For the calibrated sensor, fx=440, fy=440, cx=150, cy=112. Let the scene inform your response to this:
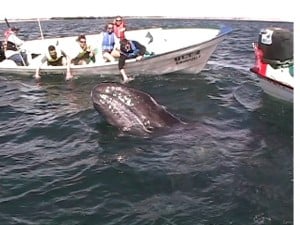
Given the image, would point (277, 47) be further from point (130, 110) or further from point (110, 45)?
point (110, 45)

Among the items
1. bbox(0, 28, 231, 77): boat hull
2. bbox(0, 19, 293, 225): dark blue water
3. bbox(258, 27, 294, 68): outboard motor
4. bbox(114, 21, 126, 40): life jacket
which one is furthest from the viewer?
bbox(114, 21, 126, 40): life jacket

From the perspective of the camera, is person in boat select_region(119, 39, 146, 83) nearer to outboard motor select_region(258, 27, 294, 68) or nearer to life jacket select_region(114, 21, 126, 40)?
life jacket select_region(114, 21, 126, 40)

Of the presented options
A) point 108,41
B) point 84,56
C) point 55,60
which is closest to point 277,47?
point 108,41

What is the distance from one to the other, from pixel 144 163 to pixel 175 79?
8.33 meters

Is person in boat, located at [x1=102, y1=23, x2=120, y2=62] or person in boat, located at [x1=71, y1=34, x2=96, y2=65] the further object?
person in boat, located at [x1=71, y1=34, x2=96, y2=65]

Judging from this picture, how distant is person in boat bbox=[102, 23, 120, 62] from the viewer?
16.6 m

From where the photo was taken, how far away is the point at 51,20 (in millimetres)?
50375

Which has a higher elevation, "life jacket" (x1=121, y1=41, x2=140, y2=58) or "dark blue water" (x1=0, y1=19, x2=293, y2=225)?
"life jacket" (x1=121, y1=41, x2=140, y2=58)

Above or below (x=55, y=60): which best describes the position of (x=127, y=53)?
above

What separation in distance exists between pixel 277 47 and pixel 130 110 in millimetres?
5039

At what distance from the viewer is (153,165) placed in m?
8.12

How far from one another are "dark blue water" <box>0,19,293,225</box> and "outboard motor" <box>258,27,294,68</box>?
116 cm

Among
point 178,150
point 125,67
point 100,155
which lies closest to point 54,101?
point 125,67

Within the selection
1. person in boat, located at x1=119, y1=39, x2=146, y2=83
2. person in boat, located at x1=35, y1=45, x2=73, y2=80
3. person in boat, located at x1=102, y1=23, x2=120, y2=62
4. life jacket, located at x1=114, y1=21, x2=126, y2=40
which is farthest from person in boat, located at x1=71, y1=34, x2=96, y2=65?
person in boat, located at x1=119, y1=39, x2=146, y2=83
